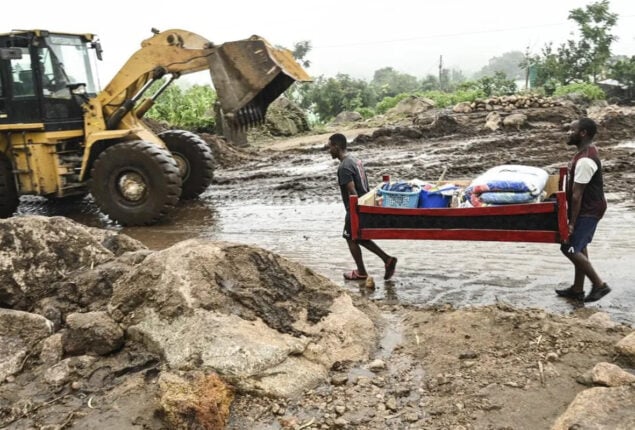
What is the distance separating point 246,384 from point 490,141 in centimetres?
1295

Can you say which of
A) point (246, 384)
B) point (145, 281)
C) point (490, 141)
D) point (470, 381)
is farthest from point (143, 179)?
point (490, 141)

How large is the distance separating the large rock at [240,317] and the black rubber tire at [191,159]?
635cm

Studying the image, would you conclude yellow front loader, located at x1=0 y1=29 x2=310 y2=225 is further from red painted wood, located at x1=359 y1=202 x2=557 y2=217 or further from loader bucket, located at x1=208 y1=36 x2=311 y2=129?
red painted wood, located at x1=359 y1=202 x2=557 y2=217

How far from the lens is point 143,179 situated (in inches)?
362

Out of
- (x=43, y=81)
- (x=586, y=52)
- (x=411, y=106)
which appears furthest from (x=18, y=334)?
(x=586, y=52)

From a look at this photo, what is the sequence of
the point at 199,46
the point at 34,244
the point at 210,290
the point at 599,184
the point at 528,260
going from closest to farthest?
the point at 210,290, the point at 34,244, the point at 599,184, the point at 528,260, the point at 199,46

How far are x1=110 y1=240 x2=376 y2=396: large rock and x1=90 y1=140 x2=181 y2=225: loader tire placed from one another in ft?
15.2

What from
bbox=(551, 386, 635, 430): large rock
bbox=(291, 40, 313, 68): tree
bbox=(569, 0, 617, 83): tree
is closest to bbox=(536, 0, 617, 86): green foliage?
bbox=(569, 0, 617, 83): tree

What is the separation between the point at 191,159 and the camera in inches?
429

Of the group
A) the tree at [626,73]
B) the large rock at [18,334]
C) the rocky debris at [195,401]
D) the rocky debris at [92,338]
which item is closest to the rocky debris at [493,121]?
the tree at [626,73]

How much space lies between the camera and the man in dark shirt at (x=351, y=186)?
19.9ft

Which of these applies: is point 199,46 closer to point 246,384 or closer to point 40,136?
point 40,136

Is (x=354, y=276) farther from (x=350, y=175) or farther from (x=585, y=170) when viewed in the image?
(x=585, y=170)

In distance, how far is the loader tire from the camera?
9031mm
